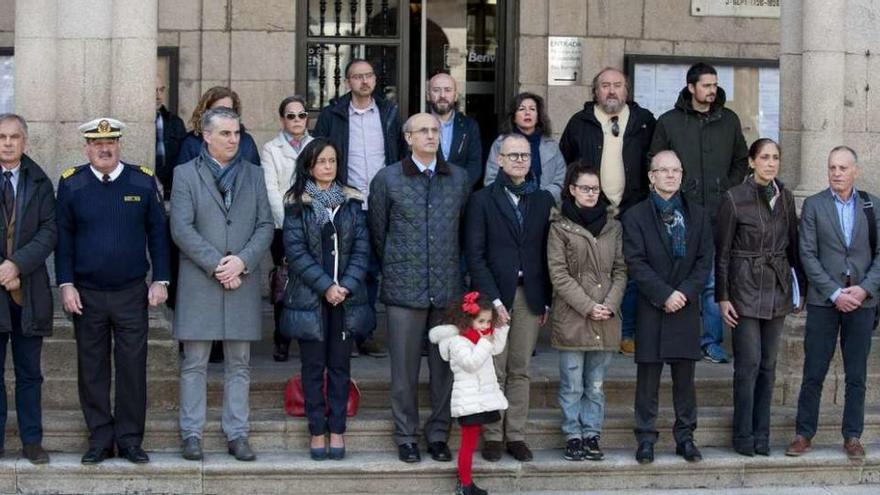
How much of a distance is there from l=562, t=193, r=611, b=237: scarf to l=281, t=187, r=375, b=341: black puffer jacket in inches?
47.3

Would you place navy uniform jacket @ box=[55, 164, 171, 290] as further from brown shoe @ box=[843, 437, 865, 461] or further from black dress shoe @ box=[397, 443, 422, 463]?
brown shoe @ box=[843, 437, 865, 461]

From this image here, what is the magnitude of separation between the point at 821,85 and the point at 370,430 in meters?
3.75

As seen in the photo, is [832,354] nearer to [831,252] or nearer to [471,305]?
[831,252]

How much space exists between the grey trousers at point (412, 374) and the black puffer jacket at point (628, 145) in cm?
210

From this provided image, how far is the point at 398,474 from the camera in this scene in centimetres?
930

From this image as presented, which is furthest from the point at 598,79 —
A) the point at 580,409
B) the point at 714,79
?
the point at 580,409

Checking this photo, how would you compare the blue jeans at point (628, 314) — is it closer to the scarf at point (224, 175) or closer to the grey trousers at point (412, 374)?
the grey trousers at point (412, 374)

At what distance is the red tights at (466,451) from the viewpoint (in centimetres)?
904

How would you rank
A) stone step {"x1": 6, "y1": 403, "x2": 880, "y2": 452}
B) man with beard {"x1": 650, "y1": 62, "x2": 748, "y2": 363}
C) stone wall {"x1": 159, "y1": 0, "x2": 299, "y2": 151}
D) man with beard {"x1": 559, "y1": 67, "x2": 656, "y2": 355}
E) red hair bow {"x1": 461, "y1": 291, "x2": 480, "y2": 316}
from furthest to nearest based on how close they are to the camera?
1. stone wall {"x1": 159, "y1": 0, "x2": 299, "y2": 151}
2. man with beard {"x1": 559, "y1": 67, "x2": 656, "y2": 355}
3. man with beard {"x1": 650, "y1": 62, "x2": 748, "y2": 363}
4. stone step {"x1": 6, "y1": 403, "x2": 880, "y2": 452}
5. red hair bow {"x1": 461, "y1": 291, "x2": 480, "y2": 316}

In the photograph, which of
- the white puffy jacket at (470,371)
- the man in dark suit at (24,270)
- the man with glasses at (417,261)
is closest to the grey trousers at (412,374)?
the man with glasses at (417,261)

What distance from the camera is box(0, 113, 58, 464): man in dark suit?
8.96 meters

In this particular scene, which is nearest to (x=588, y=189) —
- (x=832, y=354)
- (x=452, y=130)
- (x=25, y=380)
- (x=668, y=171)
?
(x=668, y=171)

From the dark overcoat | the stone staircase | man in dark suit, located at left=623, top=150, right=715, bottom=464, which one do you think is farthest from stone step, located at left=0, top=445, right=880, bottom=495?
the dark overcoat

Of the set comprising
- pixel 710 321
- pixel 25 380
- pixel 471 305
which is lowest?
pixel 25 380
